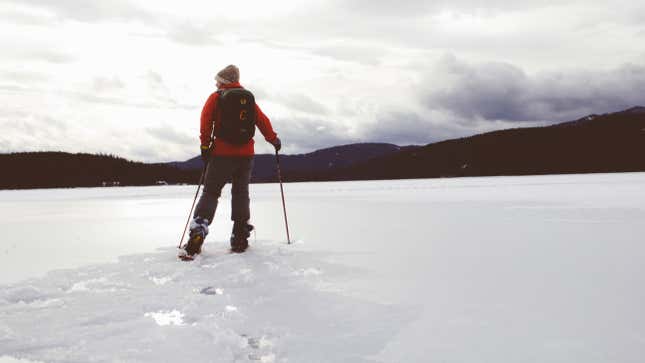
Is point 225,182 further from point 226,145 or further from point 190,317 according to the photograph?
point 190,317

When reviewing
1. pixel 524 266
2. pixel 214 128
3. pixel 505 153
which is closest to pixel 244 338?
pixel 524 266

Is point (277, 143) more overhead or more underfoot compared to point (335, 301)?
more overhead

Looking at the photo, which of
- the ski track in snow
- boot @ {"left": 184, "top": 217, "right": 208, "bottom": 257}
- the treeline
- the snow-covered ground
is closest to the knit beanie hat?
boot @ {"left": 184, "top": 217, "right": 208, "bottom": 257}

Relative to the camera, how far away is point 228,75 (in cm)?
664

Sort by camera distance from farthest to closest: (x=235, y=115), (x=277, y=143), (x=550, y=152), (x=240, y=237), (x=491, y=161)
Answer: (x=491, y=161) → (x=550, y=152) → (x=277, y=143) → (x=240, y=237) → (x=235, y=115)

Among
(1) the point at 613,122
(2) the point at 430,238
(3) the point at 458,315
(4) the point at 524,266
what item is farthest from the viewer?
(1) the point at 613,122

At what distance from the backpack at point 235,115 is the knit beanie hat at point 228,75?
8.8 inches

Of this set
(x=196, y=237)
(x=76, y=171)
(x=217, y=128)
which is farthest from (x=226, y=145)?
(x=76, y=171)

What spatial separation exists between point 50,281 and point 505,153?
192283 mm

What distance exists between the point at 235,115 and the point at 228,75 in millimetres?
638

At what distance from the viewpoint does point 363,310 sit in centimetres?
347

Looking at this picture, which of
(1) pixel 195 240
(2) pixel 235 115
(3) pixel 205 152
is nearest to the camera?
(1) pixel 195 240

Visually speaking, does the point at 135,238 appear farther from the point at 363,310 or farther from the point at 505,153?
the point at 505,153

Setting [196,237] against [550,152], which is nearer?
[196,237]
